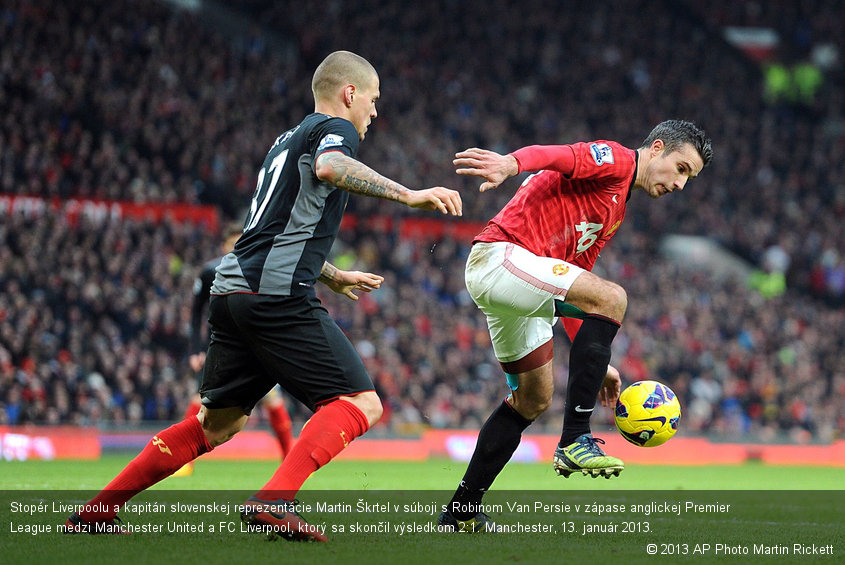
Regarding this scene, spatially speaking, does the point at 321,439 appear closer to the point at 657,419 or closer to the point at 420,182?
the point at 657,419

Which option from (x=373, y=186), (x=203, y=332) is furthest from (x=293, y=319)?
(x=203, y=332)

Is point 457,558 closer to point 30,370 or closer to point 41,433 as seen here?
point 41,433

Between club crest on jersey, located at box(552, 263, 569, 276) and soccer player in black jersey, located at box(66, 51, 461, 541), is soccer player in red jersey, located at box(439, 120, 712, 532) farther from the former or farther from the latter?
soccer player in black jersey, located at box(66, 51, 461, 541)

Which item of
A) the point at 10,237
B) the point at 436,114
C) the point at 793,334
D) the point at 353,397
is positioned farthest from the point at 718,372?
the point at 353,397

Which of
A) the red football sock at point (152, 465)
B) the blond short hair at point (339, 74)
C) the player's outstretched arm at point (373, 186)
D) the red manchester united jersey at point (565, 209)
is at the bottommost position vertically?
the red football sock at point (152, 465)

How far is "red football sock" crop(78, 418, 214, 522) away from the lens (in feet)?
17.7

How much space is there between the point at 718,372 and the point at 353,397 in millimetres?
19079

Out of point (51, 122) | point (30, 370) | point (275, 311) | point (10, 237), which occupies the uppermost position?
point (275, 311)

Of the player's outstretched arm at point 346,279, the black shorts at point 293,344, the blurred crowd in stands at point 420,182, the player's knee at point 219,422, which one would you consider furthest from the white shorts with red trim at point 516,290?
the blurred crowd in stands at point 420,182

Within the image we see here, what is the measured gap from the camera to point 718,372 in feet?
75.5

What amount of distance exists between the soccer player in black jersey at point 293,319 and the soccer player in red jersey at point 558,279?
1.02 metres

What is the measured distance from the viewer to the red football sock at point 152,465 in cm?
539

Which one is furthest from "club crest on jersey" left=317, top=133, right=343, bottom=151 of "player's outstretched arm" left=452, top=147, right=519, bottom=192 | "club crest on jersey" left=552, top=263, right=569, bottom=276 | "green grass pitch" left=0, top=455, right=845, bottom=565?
"green grass pitch" left=0, top=455, right=845, bottom=565

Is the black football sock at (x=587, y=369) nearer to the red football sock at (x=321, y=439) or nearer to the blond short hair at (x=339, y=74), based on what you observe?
the red football sock at (x=321, y=439)
